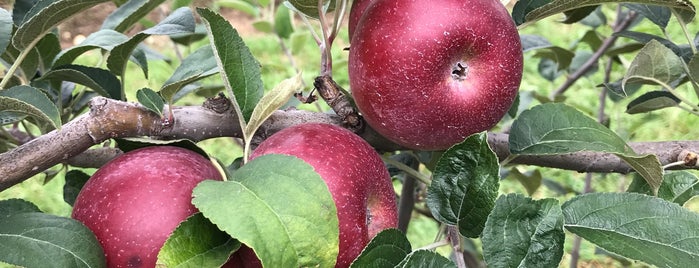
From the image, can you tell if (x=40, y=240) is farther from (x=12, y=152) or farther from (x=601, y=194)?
(x=601, y=194)

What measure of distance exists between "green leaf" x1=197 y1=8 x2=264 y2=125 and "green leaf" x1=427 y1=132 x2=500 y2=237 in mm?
227

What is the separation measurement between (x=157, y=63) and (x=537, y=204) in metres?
3.33

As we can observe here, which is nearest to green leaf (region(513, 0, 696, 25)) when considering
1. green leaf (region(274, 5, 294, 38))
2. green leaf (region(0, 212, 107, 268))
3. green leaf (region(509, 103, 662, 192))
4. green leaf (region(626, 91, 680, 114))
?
green leaf (region(509, 103, 662, 192))

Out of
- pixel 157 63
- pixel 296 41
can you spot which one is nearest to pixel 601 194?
pixel 296 41

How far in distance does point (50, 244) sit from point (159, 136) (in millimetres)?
191

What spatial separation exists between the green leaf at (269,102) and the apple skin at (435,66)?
76 mm

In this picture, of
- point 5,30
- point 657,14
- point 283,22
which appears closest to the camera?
point 5,30

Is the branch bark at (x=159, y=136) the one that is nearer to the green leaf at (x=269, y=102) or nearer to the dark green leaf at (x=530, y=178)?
the green leaf at (x=269, y=102)

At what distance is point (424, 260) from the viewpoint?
0.64 meters

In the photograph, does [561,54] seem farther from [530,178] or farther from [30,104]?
[30,104]

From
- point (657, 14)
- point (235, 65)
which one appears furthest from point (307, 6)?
point (657, 14)

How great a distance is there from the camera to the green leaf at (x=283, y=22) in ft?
6.02

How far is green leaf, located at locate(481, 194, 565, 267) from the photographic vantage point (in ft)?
2.02

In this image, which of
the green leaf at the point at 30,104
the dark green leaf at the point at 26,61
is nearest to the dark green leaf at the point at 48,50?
the dark green leaf at the point at 26,61
